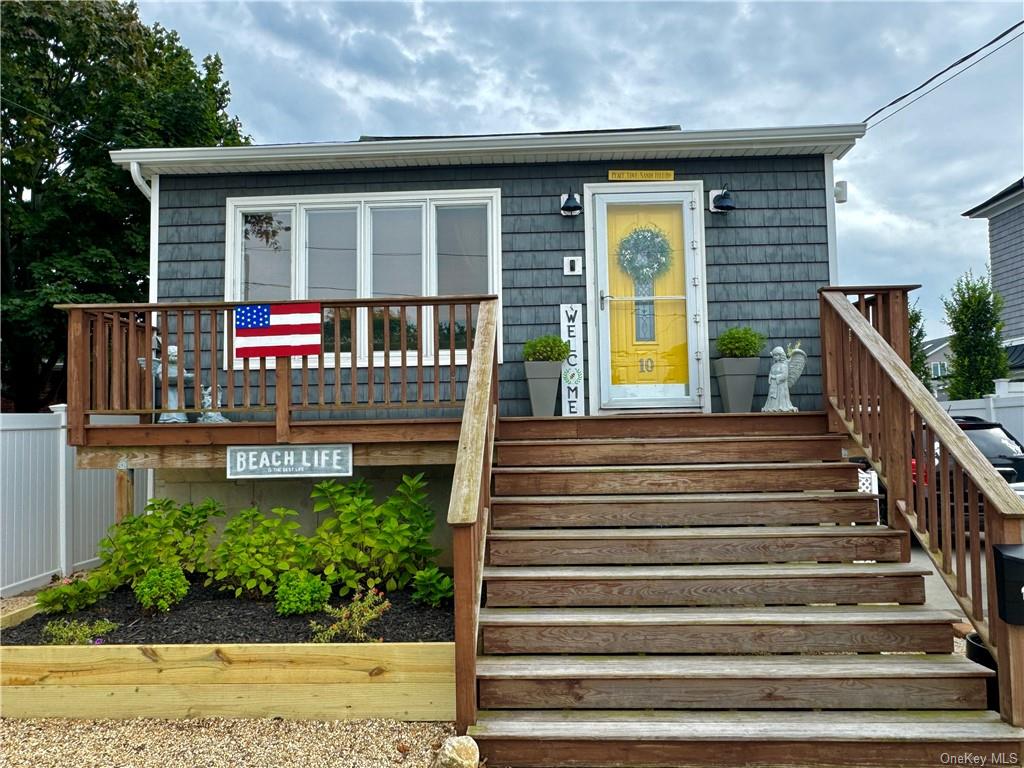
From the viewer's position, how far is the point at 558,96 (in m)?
13.8

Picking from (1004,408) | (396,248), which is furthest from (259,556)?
(1004,408)

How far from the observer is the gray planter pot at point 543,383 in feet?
17.1

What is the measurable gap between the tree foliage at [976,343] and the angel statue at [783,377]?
8.55m

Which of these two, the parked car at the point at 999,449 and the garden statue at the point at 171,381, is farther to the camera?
the parked car at the point at 999,449

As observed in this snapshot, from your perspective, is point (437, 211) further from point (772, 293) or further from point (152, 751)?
point (152, 751)

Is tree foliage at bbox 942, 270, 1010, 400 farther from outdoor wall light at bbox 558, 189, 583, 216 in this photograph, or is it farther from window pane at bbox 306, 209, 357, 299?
window pane at bbox 306, 209, 357, 299

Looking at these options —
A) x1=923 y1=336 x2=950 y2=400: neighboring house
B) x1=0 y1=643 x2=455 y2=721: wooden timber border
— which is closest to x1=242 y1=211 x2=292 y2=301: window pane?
x1=0 y1=643 x2=455 y2=721: wooden timber border

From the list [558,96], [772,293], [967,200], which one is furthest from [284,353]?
[967,200]

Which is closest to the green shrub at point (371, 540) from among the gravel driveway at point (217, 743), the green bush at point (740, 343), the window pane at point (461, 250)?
the gravel driveway at point (217, 743)

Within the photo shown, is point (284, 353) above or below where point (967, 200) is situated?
below

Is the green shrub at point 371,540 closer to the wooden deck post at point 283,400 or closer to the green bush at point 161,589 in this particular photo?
the wooden deck post at point 283,400

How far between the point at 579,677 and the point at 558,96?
13369 mm

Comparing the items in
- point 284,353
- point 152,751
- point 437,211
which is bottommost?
point 152,751

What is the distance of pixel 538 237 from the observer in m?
5.66
